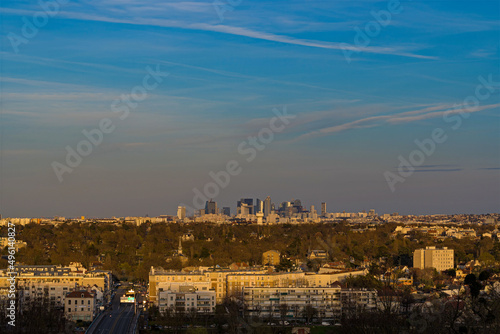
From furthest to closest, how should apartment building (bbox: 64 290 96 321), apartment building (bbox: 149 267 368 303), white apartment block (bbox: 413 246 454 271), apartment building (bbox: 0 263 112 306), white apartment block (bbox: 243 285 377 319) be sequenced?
white apartment block (bbox: 413 246 454 271) < apartment building (bbox: 149 267 368 303) < apartment building (bbox: 0 263 112 306) < white apartment block (bbox: 243 285 377 319) < apartment building (bbox: 64 290 96 321)

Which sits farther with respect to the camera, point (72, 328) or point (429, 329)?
point (72, 328)

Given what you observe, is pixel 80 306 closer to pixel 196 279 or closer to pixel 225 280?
pixel 196 279

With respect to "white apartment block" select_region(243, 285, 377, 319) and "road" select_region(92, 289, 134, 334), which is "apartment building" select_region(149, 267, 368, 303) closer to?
"road" select_region(92, 289, 134, 334)

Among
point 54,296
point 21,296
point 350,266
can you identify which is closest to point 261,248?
point 350,266

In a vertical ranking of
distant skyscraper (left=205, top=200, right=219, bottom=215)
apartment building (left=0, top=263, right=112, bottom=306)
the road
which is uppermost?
distant skyscraper (left=205, top=200, right=219, bottom=215)

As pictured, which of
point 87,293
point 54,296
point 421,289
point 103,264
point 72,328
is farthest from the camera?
point 103,264

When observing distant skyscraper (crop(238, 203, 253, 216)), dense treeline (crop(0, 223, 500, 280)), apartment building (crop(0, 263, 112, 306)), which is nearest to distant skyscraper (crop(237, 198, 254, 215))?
distant skyscraper (crop(238, 203, 253, 216))

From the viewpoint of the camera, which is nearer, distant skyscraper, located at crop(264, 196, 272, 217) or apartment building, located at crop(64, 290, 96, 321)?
apartment building, located at crop(64, 290, 96, 321)

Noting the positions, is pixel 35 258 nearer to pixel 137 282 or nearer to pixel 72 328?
pixel 137 282
